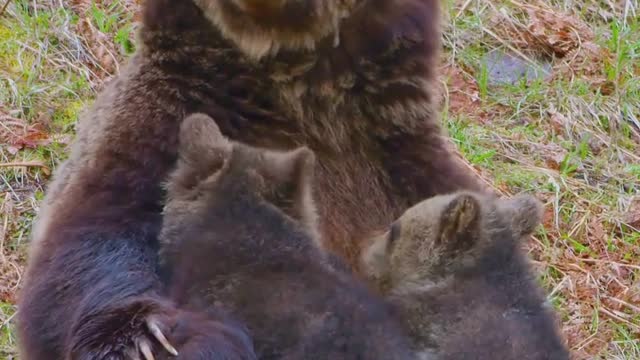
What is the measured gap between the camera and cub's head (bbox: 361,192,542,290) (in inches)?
117

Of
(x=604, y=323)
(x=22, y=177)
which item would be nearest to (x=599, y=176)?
(x=604, y=323)

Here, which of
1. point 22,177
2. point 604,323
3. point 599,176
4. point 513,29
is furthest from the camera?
point 513,29

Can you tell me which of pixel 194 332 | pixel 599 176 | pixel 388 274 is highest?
pixel 194 332

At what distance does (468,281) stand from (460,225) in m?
0.14

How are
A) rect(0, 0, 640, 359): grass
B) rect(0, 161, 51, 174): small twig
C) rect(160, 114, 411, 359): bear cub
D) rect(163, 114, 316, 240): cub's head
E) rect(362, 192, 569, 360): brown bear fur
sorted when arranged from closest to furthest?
rect(160, 114, 411, 359): bear cub → rect(362, 192, 569, 360): brown bear fur → rect(163, 114, 316, 240): cub's head → rect(0, 0, 640, 359): grass → rect(0, 161, 51, 174): small twig

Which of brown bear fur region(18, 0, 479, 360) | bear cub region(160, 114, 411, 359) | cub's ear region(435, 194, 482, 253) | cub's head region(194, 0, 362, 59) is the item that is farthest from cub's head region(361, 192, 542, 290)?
cub's head region(194, 0, 362, 59)

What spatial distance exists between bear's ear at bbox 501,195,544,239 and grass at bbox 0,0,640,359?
201 centimetres

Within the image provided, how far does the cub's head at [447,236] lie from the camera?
298cm

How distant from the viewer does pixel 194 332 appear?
273 centimetres

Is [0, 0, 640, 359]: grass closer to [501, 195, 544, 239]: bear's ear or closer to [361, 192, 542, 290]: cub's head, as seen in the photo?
[501, 195, 544, 239]: bear's ear

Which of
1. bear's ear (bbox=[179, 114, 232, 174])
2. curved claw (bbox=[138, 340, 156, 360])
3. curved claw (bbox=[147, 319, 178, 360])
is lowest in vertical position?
→ curved claw (bbox=[138, 340, 156, 360])

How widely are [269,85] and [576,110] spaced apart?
11.4 ft

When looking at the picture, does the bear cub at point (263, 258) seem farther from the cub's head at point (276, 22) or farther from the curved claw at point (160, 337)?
the cub's head at point (276, 22)

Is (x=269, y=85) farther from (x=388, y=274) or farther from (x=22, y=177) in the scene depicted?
(x=22, y=177)
